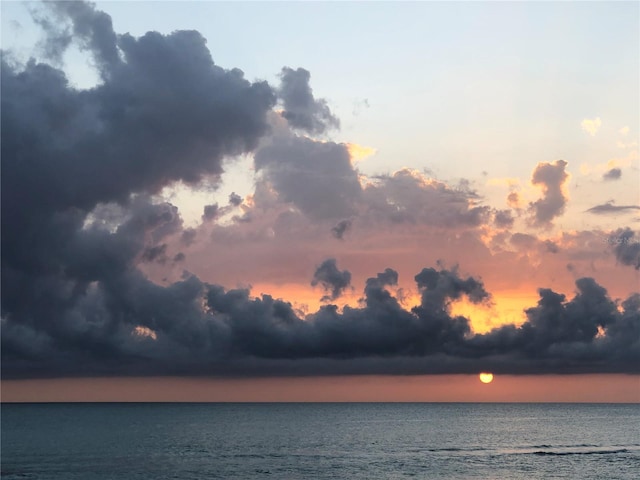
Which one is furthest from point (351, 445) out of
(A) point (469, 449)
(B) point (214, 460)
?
(B) point (214, 460)

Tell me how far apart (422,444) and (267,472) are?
2745 inches

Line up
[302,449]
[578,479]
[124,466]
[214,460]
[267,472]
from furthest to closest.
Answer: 1. [302,449]
2. [214,460]
3. [124,466]
4. [267,472]
5. [578,479]

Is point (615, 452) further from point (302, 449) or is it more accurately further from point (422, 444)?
point (302, 449)

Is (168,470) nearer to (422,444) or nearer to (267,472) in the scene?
(267,472)

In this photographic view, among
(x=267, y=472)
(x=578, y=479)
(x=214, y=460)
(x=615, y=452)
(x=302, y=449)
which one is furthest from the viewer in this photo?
(x=302, y=449)

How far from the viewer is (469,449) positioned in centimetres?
16462

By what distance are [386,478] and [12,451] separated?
90190 mm

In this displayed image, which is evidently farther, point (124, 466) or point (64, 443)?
point (64, 443)

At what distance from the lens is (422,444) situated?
18262cm

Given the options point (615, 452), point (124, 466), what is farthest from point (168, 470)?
point (615, 452)

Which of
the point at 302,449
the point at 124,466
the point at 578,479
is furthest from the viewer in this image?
the point at 302,449

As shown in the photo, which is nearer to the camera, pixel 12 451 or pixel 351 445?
pixel 12 451

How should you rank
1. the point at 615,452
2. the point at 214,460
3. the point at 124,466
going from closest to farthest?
the point at 124,466 → the point at 214,460 → the point at 615,452

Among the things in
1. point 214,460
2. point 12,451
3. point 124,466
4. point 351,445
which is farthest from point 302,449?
Result: point 12,451
